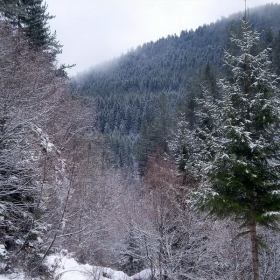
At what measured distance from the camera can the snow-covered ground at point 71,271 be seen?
651cm

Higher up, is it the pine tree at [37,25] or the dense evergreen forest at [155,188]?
the pine tree at [37,25]

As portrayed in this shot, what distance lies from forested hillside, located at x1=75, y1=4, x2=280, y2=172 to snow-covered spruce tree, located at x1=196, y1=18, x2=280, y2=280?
5237mm

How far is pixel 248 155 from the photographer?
783cm

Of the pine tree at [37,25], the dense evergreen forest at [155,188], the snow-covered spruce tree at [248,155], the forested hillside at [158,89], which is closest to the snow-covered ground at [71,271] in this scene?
the dense evergreen forest at [155,188]

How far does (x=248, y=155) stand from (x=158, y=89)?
5184 inches

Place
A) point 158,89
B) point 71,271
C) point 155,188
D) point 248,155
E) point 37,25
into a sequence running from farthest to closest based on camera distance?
point 158,89 → point 37,25 → point 155,188 → point 71,271 → point 248,155

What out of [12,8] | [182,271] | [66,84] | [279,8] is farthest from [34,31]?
[279,8]

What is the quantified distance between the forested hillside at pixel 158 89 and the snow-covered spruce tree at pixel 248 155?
5237mm

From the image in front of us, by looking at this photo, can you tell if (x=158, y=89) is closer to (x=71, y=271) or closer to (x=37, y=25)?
(x=37, y=25)

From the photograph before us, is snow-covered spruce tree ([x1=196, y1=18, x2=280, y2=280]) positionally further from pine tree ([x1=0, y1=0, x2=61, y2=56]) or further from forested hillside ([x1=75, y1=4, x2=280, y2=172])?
pine tree ([x1=0, y1=0, x2=61, y2=56])

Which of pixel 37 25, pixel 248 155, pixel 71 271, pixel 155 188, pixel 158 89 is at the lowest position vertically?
pixel 71 271

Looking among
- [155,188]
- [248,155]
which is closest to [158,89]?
[155,188]

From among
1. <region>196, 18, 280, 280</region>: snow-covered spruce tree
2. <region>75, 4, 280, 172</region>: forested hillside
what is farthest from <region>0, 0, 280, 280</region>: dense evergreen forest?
<region>75, 4, 280, 172</region>: forested hillside

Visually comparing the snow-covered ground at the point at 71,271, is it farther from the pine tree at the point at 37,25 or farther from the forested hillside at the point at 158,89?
the pine tree at the point at 37,25
